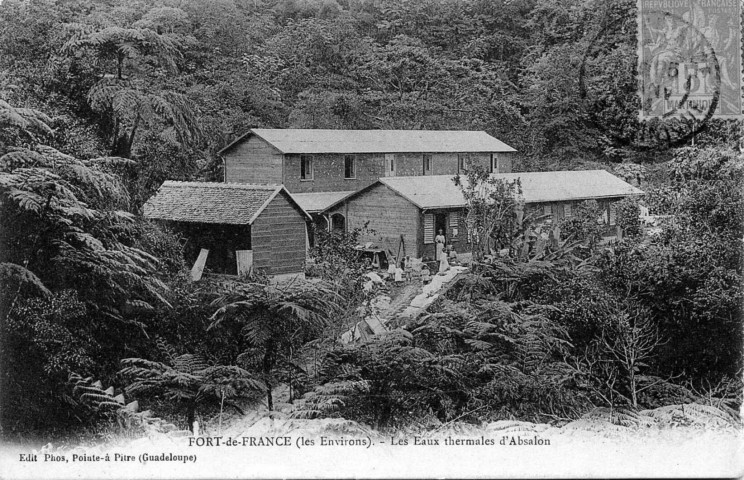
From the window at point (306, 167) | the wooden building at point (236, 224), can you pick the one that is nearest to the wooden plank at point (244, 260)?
the wooden building at point (236, 224)

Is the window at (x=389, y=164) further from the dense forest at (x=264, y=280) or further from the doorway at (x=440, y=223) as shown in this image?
the dense forest at (x=264, y=280)

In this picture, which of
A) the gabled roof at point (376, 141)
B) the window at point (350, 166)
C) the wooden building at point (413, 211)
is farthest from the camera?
the window at point (350, 166)

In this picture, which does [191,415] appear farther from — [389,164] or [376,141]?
[389,164]

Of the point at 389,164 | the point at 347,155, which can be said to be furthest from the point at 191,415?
the point at 389,164

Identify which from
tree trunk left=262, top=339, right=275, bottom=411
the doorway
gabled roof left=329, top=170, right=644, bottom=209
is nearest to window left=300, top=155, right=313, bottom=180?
gabled roof left=329, top=170, right=644, bottom=209

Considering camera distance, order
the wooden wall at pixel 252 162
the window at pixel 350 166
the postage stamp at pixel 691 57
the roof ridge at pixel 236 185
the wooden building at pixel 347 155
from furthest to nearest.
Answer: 1. the window at pixel 350 166
2. the wooden building at pixel 347 155
3. the wooden wall at pixel 252 162
4. the roof ridge at pixel 236 185
5. the postage stamp at pixel 691 57

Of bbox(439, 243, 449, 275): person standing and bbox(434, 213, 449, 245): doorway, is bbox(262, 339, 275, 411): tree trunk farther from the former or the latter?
bbox(434, 213, 449, 245): doorway
